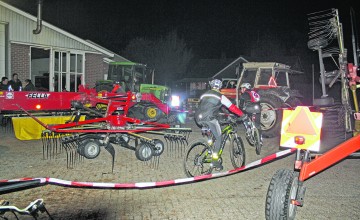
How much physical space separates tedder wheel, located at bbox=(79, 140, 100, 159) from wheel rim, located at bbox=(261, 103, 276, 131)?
19.8 ft

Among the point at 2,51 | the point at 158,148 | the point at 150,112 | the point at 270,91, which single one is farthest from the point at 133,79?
the point at 158,148

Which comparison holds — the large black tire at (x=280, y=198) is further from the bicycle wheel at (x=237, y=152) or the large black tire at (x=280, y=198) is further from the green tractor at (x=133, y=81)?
the green tractor at (x=133, y=81)

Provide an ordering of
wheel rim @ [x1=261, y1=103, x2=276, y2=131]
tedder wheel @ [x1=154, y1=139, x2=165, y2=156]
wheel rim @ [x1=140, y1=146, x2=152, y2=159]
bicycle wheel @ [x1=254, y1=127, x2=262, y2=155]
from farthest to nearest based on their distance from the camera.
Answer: wheel rim @ [x1=261, y1=103, x2=276, y2=131]
bicycle wheel @ [x1=254, y1=127, x2=262, y2=155]
tedder wheel @ [x1=154, y1=139, x2=165, y2=156]
wheel rim @ [x1=140, y1=146, x2=152, y2=159]

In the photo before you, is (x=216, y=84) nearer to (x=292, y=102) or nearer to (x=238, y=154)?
(x=238, y=154)

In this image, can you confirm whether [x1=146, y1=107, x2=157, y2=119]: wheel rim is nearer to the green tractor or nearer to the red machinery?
the green tractor

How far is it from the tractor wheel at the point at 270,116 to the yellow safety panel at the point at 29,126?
6.51 m

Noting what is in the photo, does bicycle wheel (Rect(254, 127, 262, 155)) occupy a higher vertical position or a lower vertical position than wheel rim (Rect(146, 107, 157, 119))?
lower

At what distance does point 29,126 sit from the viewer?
1135 cm

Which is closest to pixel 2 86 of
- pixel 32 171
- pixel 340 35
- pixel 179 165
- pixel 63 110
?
pixel 63 110

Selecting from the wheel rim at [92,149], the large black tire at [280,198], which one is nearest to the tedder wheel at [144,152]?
the wheel rim at [92,149]

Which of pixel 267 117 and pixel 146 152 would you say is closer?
pixel 146 152

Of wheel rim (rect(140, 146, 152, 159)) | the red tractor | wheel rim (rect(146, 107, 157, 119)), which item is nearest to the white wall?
wheel rim (rect(146, 107, 157, 119))

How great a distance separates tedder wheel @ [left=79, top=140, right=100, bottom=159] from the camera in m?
8.89

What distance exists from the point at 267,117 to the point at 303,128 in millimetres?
8391
